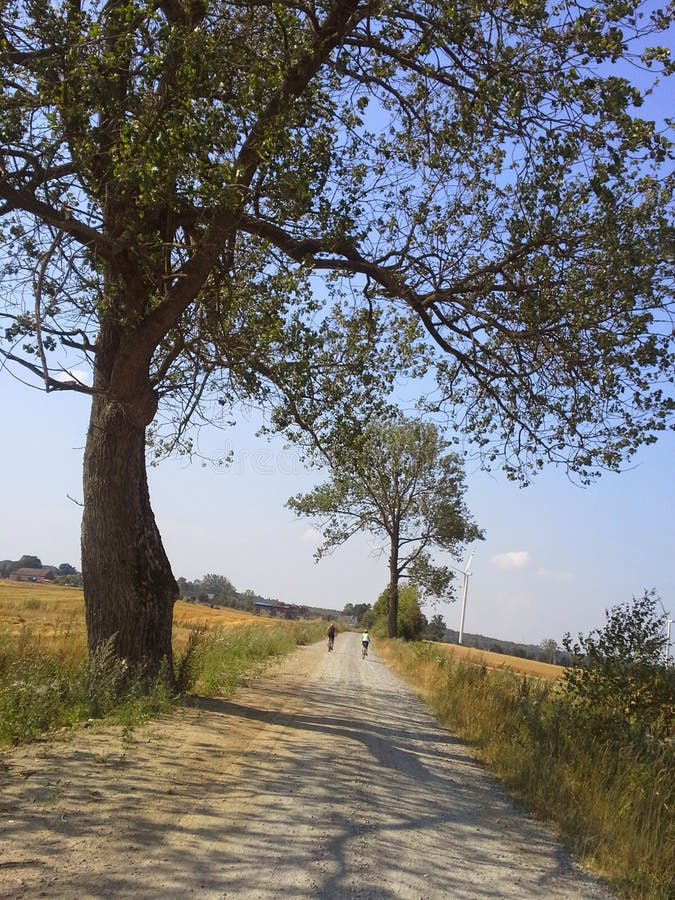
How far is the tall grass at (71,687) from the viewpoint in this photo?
26.1 feet

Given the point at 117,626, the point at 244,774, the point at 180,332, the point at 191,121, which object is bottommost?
the point at 244,774

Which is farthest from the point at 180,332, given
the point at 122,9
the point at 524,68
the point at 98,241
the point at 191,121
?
the point at 524,68

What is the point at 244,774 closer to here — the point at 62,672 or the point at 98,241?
the point at 62,672

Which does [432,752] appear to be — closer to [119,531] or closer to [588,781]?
[588,781]

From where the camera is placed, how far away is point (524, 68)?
32.1ft

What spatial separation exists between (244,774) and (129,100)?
286 inches

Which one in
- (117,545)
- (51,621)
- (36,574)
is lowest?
(36,574)

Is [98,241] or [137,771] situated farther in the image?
[98,241]

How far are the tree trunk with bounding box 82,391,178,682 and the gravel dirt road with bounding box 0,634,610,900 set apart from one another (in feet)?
4.68

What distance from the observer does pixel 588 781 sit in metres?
7.88

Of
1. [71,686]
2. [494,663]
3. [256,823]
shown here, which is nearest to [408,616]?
[494,663]

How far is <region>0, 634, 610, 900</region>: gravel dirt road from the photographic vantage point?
181 inches

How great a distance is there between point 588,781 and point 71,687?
591cm

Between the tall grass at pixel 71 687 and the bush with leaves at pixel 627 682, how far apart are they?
570cm
